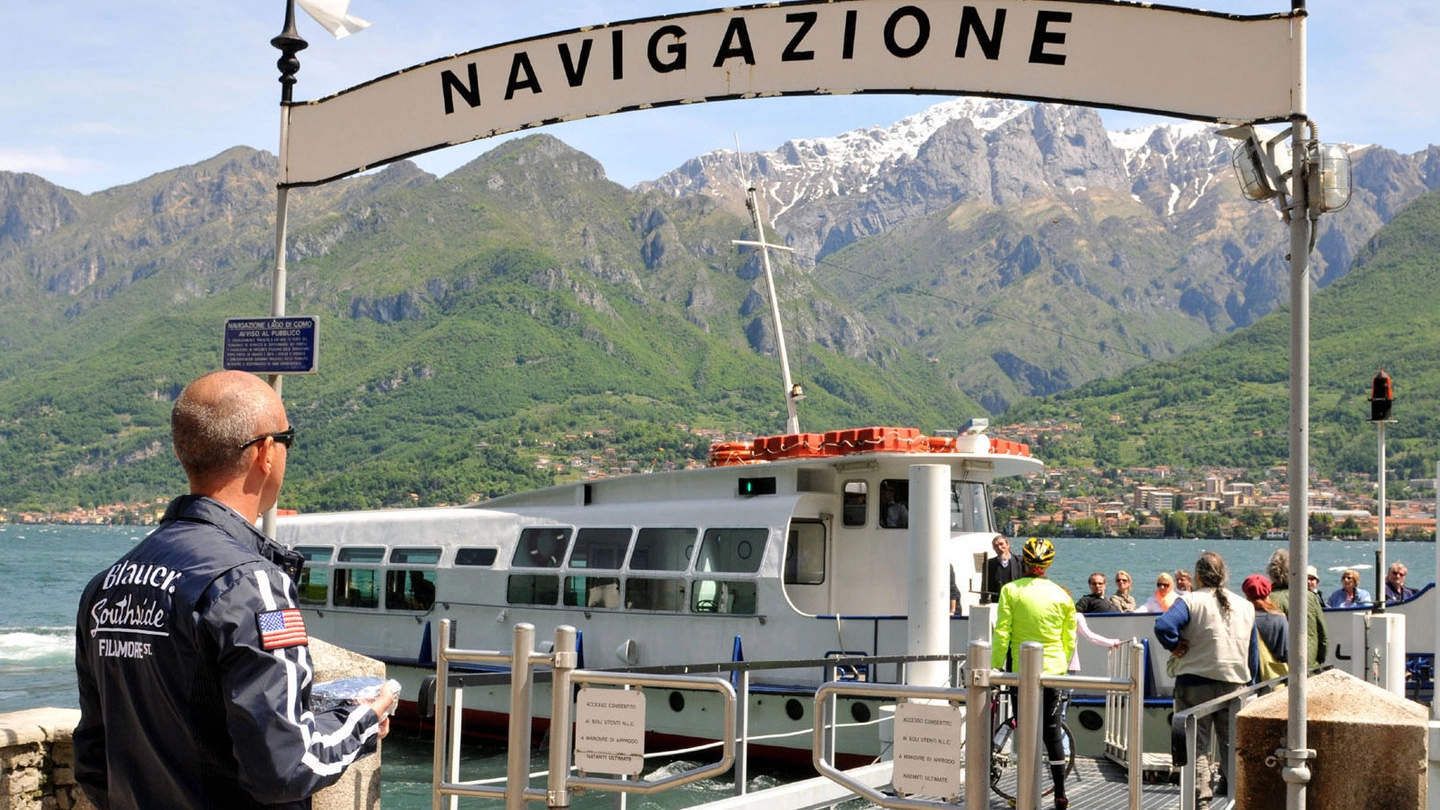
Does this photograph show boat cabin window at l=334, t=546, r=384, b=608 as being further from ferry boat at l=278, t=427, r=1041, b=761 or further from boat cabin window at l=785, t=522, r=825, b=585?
boat cabin window at l=785, t=522, r=825, b=585

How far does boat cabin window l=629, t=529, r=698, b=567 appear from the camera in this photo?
662 inches

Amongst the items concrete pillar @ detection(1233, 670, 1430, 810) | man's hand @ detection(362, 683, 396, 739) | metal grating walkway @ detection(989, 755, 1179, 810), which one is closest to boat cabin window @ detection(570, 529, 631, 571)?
metal grating walkway @ detection(989, 755, 1179, 810)

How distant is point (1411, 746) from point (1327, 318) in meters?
197

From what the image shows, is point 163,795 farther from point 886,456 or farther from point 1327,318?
point 1327,318

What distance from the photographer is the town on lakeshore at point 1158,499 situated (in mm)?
150500

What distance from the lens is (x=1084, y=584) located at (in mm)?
87312

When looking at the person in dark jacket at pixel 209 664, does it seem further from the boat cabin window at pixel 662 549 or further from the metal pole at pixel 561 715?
the boat cabin window at pixel 662 549

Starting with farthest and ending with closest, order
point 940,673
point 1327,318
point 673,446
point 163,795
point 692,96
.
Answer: point 1327,318, point 673,446, point 940,673, point 692,96, point 163,795

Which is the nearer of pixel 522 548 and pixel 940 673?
pixel 940 673

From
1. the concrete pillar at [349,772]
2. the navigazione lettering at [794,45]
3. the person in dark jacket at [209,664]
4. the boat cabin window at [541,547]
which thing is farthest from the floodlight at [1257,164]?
the boat cabin window at [541,547]

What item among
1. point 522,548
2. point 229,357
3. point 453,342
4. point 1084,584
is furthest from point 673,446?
point 229,357

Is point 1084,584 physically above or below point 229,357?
below

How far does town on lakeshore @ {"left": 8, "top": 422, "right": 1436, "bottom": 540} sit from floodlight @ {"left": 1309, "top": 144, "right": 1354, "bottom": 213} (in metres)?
134

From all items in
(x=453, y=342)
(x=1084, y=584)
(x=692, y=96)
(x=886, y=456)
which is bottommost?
(x=1084, y=584)
